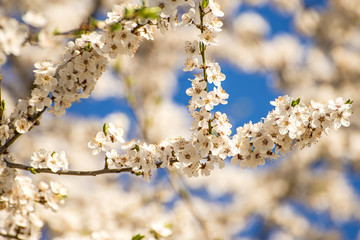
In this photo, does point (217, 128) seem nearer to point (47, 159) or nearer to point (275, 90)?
point (47, 159)

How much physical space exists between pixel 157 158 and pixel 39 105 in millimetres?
699

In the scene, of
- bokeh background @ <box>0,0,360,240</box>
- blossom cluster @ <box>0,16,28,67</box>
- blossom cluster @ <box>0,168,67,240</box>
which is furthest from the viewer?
bokeh background @ <box>0,0,360,240</box>

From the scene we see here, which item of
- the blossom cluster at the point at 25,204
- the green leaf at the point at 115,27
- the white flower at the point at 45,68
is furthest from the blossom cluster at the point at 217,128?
the blossom cluster at the point at 25,204

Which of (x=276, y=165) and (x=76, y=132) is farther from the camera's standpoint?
(x=276, y=165)

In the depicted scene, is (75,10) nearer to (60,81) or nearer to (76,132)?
(76,132)

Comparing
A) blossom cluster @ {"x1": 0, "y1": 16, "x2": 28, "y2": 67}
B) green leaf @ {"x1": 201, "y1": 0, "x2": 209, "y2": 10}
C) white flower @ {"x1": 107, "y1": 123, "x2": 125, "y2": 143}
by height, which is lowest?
white flower @ {"x1": 107, "y1": 123, "x2": 125, "y2": 143}

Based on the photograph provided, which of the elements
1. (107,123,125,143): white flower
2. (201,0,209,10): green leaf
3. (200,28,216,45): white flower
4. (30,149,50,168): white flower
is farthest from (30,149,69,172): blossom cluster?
(201,0,209,10): green leaf

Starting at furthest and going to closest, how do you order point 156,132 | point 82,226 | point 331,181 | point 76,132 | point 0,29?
point 331,181 → point 76,132 → point 156,132 → point 82,226 → point 0,29

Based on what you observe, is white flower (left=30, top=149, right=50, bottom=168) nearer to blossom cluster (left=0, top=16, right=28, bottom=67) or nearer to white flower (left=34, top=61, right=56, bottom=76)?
white flower (left=34, top=61, right=56, bottom=76)

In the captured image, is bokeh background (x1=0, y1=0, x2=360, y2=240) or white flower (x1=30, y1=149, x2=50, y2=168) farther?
bokeh background (x1=0, y1=0, x2=360, y2=240)

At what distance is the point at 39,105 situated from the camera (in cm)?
208

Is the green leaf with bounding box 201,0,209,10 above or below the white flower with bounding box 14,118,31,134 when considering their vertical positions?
above

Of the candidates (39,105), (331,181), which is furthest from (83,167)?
(39,105)

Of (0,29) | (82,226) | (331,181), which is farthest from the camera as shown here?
(331,181)
